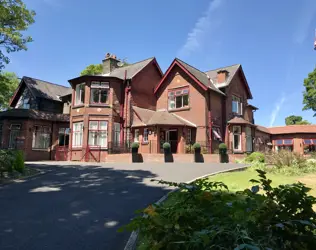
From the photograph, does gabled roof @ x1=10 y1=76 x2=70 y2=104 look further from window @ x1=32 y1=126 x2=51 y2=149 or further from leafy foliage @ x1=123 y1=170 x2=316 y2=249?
leafy foliage @ x1=123 y1=170 x2=316 y2=249

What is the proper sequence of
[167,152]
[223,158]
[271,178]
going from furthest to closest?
[223,158], [167,152], [271,178]

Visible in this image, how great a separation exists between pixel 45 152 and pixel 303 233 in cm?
2769

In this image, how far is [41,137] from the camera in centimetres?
2656

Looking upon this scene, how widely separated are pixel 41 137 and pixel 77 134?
4459 millimetres

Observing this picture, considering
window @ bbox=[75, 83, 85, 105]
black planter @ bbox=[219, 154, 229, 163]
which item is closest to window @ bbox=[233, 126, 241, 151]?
black planter @ bbox=[219, 154, 229, 163]

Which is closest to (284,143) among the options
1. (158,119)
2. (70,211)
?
(158,119)

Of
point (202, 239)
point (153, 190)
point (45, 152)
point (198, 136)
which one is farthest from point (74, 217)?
point (45, 152)

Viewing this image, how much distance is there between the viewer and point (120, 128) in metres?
25.3

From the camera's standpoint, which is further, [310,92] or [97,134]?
[310,92]

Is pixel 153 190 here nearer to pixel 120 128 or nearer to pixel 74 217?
pixel 74 217

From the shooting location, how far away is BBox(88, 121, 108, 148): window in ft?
78.7

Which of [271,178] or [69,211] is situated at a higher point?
[271,178]

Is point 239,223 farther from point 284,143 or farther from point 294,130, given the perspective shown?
point 284,143

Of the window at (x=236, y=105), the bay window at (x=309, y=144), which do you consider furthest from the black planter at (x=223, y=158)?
the bay window at (x=309, y=144)
